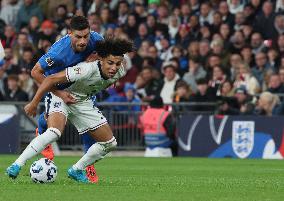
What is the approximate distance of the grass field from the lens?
10.2 metres

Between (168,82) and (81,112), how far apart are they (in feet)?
35.3

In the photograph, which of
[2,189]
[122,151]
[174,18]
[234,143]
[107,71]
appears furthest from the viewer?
[174,18]

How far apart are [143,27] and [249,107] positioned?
4344 mm

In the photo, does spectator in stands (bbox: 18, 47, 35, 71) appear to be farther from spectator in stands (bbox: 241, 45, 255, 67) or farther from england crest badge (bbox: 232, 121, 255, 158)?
england crest badge (bbox: 232, 121, 255, 158)

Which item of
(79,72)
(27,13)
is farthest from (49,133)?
(27,13)

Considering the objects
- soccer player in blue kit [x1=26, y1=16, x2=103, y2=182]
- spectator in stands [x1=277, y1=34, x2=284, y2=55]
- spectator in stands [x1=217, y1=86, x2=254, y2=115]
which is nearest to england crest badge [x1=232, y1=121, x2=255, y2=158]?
spectator in stands [x1=217, y1=86, x2=254, y2=115]

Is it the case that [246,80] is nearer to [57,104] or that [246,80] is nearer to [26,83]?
[26,83]

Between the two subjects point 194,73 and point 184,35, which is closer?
point 194,73

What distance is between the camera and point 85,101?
506 inches

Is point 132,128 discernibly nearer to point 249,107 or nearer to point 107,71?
point 249,107

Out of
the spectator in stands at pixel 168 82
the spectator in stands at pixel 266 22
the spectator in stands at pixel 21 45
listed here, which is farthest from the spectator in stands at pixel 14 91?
the spectator in stands at pixel 266 22

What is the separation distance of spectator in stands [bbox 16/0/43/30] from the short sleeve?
48.3 ft

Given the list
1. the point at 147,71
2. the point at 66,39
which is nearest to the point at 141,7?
the point at 147,71

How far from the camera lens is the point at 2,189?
35.8ft
